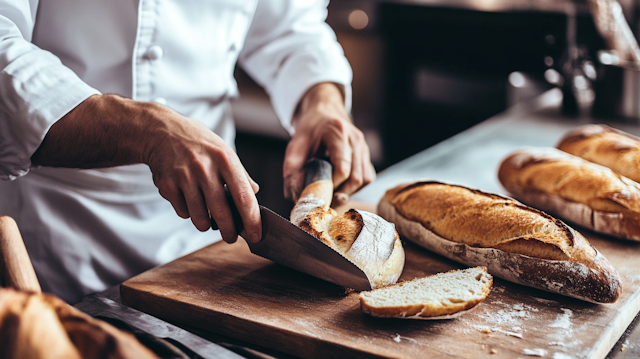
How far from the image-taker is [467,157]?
1.91 meters

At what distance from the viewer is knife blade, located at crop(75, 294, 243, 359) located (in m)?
0.80

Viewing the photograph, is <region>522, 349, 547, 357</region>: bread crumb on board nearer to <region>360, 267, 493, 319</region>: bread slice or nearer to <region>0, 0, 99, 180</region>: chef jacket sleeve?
<region>360, 267, 493, 319</region>: bread slice

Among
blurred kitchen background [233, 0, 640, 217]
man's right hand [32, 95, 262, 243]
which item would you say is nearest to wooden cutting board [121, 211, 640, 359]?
man's right hand [32, 95, 262, 243]

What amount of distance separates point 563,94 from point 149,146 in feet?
6.93

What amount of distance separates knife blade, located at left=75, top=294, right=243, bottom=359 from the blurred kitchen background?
219 cm

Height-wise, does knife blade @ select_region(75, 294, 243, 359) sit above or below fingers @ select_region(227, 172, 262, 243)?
below

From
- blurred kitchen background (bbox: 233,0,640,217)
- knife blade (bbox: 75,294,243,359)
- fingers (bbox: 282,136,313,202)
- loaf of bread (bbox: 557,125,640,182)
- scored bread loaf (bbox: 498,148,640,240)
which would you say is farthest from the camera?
blurred kitchen background (bbox: 233,0,640,217)

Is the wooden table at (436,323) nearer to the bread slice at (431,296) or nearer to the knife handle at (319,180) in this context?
the bread slice at (431,296)

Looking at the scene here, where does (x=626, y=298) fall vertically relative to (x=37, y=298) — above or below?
below

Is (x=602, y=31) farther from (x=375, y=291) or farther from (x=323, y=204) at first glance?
(x=375, y=291)

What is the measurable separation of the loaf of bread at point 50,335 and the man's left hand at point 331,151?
774mm

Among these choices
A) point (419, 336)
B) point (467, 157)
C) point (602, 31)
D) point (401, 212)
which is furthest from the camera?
point (602, 31)

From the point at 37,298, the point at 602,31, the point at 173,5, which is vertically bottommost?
the point at 37,298

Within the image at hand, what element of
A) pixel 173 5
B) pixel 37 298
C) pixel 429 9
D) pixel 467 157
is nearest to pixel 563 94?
pixel 467 157
